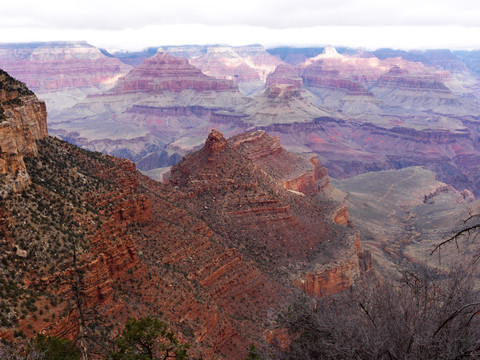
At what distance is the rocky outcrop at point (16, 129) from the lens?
21.1m

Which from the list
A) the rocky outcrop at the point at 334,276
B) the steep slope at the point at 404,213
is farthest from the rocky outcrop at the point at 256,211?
the steep slope at the point at 404,213

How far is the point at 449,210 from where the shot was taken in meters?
90.1

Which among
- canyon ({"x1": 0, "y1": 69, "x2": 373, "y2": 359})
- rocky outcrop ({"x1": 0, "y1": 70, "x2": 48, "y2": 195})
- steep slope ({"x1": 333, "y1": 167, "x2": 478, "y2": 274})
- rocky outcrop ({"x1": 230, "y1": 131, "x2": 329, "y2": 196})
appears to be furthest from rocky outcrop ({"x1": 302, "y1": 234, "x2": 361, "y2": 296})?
rocky outcrop ({"x1": 230, "y1": 131, "x2": 329, "y2": 196})

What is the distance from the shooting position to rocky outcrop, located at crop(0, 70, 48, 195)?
832 inches

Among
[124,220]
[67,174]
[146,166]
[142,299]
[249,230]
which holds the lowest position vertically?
[146,166]

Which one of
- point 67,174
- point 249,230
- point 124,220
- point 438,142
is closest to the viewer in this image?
point 67,174

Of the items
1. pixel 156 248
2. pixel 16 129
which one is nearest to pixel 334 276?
pixel 156 248

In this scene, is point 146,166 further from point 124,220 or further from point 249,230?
point 124,220

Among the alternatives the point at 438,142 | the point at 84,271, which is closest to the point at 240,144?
the point at 84,271

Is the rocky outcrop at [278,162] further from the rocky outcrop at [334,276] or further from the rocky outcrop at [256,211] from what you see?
the rocky outcrop at [334,276]

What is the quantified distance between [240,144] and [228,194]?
1174 inches

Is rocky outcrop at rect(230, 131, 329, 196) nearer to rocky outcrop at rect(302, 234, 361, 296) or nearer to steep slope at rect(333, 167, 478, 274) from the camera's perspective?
steep slope at rect(333, 167, 478, 274)

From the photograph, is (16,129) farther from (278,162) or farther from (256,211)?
(278,162)

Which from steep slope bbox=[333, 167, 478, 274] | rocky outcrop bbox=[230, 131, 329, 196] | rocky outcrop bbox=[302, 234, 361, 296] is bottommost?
steep slope bbox=[333, 167, 478, 274]
